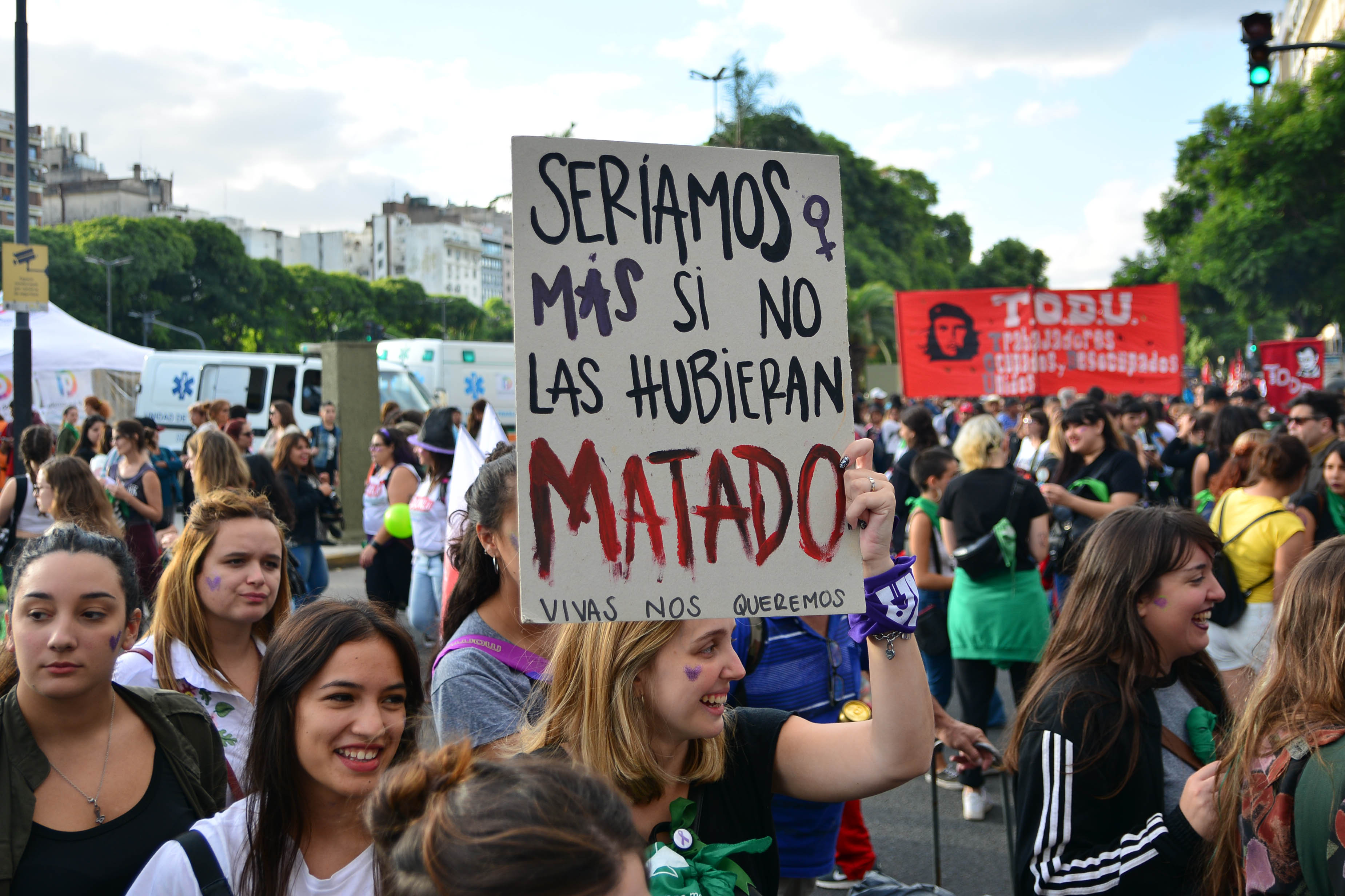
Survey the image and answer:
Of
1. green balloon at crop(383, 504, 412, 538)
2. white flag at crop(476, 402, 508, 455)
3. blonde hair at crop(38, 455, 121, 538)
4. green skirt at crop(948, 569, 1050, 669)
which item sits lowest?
green skirt at crop(948, 569, 1050, 669)

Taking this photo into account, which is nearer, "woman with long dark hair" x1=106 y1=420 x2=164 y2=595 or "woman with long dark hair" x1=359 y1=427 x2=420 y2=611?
"woman with long dark hair" x1=359 y1=427 x2=420 y2=611

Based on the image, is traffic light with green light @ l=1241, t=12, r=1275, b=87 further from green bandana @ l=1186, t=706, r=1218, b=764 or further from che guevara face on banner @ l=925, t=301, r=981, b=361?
green bandana @ l=1186, t=706, r=1218, b=764

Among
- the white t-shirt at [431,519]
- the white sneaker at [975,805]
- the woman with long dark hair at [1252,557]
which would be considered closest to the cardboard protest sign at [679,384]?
the woman with long dark hair at [1252,557]

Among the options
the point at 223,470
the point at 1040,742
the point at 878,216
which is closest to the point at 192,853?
the point at 1040,742

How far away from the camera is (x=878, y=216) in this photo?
59.5 meters

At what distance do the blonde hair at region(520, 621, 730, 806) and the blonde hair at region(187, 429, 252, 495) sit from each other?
392 centimetres

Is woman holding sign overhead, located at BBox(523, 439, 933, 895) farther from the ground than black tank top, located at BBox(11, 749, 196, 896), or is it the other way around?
woman holding sign overhead, located at BBox(523, 439, 933, 895)

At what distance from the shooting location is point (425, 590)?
6426 millimetres

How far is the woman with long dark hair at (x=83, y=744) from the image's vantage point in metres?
2.08

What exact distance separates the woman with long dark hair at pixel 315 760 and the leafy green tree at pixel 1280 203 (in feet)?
89.6

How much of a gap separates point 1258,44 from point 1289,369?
589 cm

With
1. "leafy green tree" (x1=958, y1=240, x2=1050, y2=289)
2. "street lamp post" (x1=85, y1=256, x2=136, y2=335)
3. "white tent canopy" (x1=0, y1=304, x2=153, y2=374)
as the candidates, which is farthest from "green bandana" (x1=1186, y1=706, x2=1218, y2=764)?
"leafy green tree" (x1=958, y1=240, x2=1050, y2=289)

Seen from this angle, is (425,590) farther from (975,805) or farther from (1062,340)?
(1062,340)

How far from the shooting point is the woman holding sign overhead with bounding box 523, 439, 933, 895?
6.03 ft
